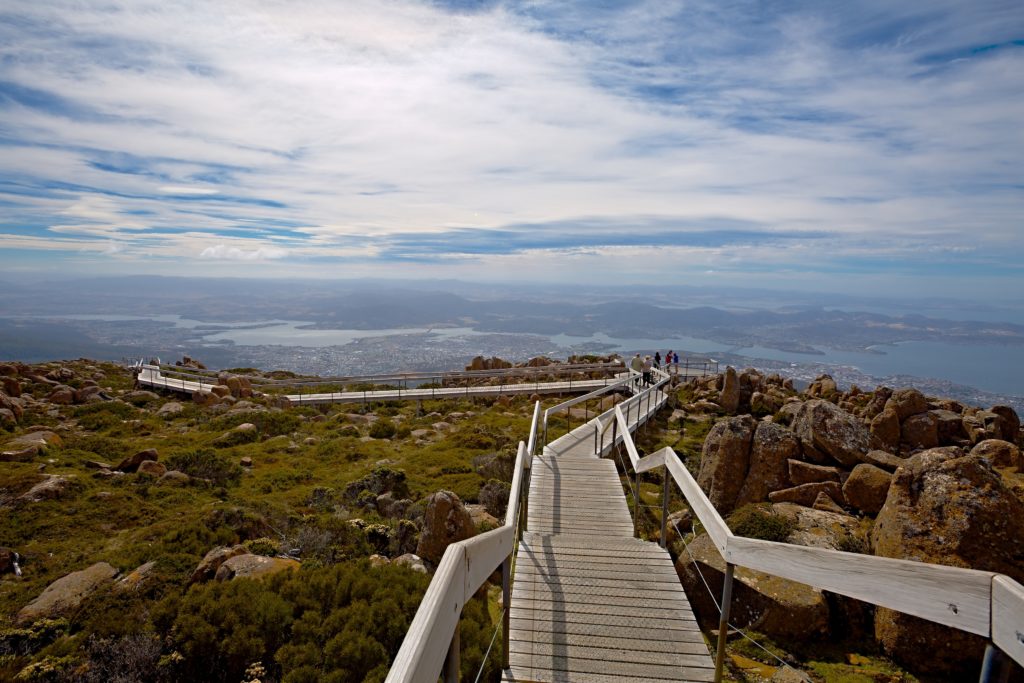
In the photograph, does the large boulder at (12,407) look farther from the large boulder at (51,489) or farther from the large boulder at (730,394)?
the large boulder at (730,394)

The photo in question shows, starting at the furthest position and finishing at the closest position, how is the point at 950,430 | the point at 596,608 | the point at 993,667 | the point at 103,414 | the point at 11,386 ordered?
the point at 11,386 → the point at 103,414 → the point at 950,430 → the point at 596,608 → the point at 993,667

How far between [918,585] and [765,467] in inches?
341

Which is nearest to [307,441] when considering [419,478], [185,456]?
[185,456]

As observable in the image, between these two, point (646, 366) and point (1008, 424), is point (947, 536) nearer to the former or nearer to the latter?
point (1008, 424)

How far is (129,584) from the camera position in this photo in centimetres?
715

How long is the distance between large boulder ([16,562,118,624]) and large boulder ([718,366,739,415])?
20.4m

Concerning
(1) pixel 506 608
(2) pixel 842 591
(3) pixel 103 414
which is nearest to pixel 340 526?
(1) pixel 506 608

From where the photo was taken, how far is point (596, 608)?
527cm

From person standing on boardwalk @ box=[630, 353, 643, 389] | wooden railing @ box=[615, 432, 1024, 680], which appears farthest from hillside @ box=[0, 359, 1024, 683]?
person standing on boardwalk @ box=[630, 353, 643, 389]

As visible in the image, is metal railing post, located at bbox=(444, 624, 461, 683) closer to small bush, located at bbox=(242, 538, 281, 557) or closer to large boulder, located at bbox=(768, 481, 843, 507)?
small bush, located at bbox=(242, 538, 281, 557)

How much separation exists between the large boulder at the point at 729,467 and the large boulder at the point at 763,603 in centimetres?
386

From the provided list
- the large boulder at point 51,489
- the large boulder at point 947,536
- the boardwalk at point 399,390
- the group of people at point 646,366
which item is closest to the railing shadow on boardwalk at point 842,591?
the large boulder at point 947,536

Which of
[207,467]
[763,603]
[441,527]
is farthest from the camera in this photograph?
[207,467]

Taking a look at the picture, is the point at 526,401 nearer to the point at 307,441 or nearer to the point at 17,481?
the point at 307,441
